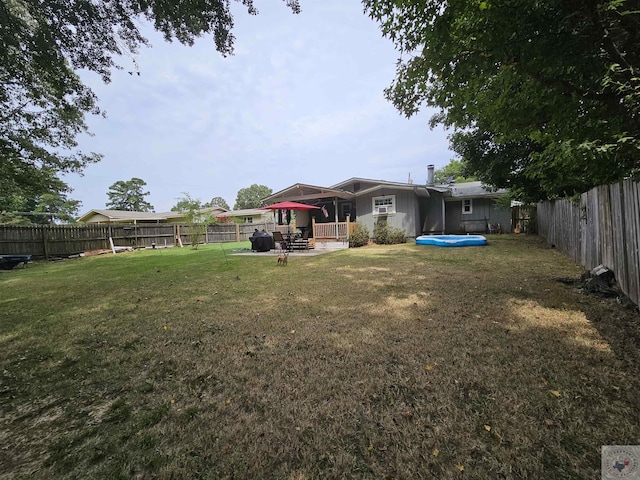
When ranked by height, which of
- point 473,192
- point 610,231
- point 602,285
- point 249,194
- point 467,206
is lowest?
point 602,285

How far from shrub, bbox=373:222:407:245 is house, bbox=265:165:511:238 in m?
1.00

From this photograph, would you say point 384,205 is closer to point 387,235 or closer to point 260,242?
point 387,235

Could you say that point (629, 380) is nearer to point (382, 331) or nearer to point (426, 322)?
point (426, 322)

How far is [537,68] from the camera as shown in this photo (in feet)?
10.7

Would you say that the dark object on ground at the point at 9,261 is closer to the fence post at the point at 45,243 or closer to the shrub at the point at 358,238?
the fence post at the point at 45,243

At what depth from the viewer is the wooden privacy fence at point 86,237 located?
512 inches

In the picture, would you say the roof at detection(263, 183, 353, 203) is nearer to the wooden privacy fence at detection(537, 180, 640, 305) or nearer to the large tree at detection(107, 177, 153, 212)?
the wooden privacy fence at detection(537, 180, 640, 305)

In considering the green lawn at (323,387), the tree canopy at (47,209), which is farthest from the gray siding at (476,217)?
the tree canopy at (47,209)

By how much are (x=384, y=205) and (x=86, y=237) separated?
17.6 meters

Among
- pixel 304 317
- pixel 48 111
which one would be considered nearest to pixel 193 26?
pixel 304 317

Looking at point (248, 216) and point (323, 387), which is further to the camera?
point (248, 216)

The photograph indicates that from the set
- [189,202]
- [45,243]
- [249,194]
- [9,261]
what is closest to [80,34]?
[9,261]

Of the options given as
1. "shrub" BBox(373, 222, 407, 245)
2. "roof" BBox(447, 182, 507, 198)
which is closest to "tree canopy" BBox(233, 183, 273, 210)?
"roof" BBox(447, 182, 507, 198)

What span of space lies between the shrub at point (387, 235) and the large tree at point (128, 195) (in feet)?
203
